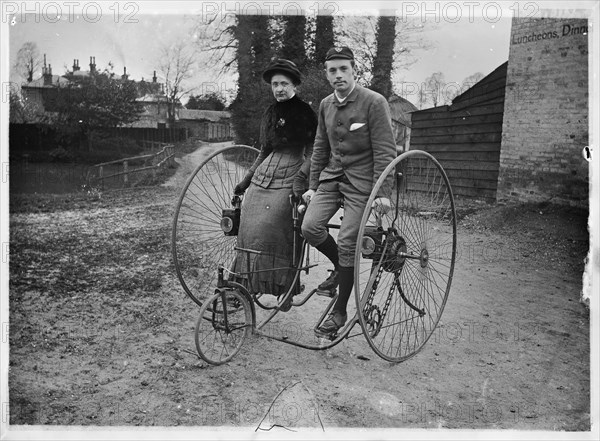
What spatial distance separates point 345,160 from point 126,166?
2326 millimetres

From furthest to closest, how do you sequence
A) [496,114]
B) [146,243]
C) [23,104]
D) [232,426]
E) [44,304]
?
[496,114]
[146,243]
[44,304]
[23,104]
[232,426]

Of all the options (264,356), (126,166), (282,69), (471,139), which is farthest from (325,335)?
(471,139)

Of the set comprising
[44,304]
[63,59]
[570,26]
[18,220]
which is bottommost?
[44,304]

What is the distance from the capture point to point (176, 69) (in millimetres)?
4168

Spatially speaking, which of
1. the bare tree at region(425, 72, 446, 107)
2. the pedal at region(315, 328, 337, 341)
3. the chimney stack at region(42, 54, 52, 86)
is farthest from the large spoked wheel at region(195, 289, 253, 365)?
the bare tree at region(425, 72, 446, 107)

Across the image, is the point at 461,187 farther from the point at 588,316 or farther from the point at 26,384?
the point at 26,384

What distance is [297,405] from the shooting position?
3033 mm

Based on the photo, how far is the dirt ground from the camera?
296 centimetres

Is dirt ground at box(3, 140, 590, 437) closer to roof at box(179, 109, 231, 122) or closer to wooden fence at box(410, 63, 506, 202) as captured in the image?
roof at box(179, 109, 231, 122)

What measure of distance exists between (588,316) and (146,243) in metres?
4.02

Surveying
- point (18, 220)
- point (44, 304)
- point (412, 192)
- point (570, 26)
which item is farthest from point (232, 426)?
point (570, 26)

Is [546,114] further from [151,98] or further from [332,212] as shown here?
[151,98]

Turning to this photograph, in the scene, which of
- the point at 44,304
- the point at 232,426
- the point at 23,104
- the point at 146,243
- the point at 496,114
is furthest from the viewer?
the point at 496,114

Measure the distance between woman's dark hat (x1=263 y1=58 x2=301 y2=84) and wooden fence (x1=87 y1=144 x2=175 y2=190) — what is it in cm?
129
